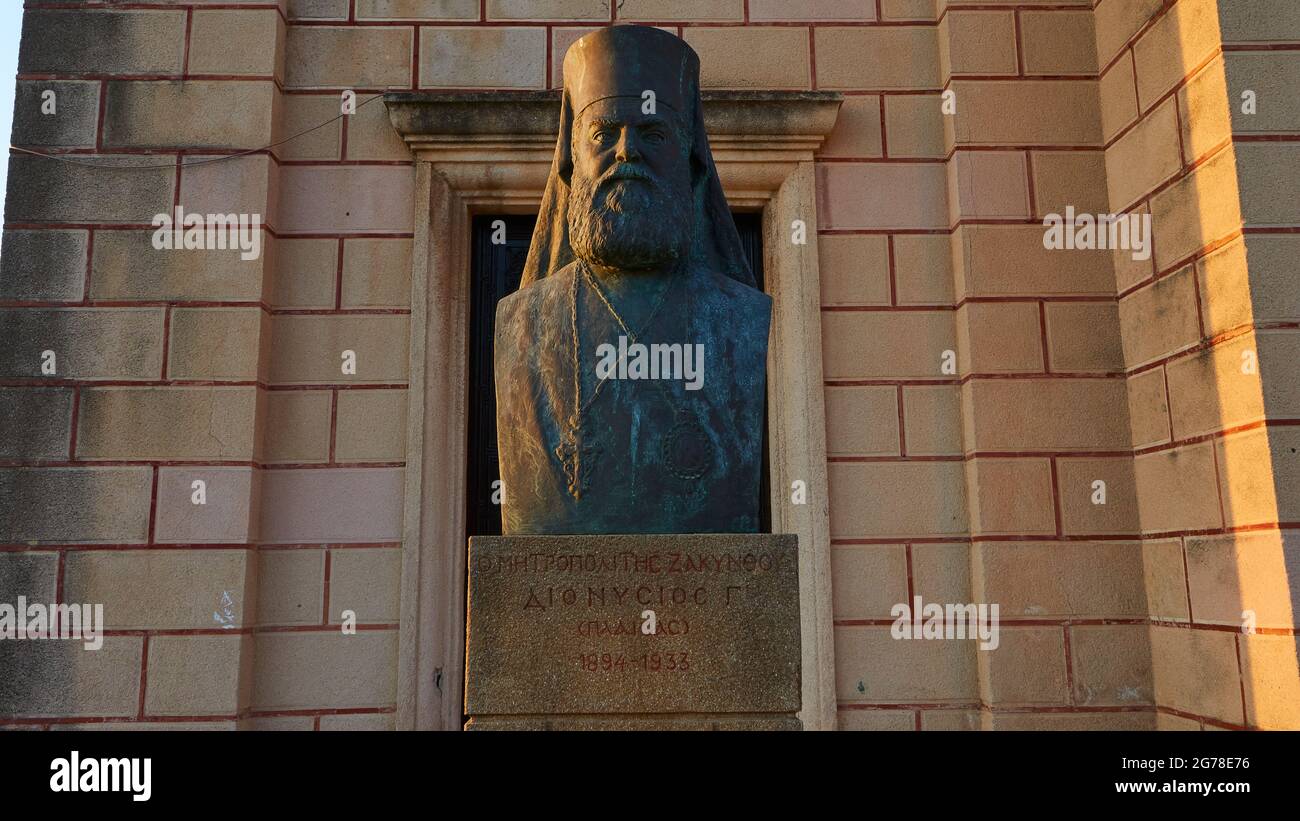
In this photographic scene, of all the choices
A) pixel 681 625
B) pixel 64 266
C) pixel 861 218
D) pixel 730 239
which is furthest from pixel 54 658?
pixel 861 218

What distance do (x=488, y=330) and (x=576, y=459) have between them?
9.29ft

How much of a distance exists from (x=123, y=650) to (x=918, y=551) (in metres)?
4.53

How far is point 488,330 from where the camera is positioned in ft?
18.8

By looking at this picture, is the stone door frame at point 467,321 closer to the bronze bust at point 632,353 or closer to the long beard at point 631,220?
the bronze bust at point 632,353

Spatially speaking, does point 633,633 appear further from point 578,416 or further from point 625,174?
point 625,174

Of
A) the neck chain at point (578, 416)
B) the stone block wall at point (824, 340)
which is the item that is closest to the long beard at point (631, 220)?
the neck chain at point (578, 416)

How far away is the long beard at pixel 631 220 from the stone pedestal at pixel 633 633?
1010mm

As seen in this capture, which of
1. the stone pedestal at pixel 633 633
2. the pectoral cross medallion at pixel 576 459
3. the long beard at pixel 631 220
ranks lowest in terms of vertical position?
the stone pedestal at pixel 633 633

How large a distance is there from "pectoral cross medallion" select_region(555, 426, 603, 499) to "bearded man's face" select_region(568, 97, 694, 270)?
0.66 metres

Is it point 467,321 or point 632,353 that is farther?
point 467,321

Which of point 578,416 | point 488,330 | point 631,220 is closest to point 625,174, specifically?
point 631,220

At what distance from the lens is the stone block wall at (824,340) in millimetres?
4809

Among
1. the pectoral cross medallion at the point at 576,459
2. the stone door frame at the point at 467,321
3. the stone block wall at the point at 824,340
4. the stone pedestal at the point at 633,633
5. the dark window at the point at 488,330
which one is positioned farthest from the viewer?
the dark window at the point at 488,330

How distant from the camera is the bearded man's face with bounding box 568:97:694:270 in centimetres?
311
